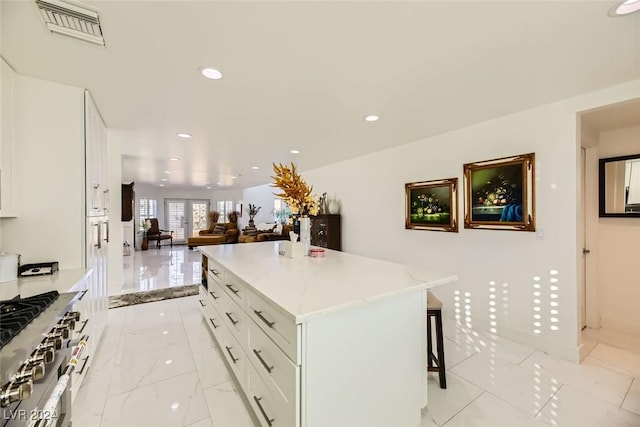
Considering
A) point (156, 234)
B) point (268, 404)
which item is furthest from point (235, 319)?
point (156, 234)

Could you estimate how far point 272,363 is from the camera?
1312 millimetres

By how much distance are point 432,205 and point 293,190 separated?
6.77 ft

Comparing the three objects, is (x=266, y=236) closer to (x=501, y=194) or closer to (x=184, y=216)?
(x=184, y=216)

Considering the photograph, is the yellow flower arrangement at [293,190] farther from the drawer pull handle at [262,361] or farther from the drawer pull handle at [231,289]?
the drawer pull handle at [262,361]

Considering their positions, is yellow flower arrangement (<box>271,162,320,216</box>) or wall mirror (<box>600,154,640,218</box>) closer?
yellow flower arrangement (<box>271,162,320,216</box>)

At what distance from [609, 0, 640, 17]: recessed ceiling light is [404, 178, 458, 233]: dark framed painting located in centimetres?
Answer: 191

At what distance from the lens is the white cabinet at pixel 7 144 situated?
1601mm

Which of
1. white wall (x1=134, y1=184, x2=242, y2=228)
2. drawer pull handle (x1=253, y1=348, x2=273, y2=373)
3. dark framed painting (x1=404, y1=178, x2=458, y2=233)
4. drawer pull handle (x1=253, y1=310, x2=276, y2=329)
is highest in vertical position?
white wall (x1=134, y1=184, x2=242, y2=228)

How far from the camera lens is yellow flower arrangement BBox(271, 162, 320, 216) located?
7.10 feet

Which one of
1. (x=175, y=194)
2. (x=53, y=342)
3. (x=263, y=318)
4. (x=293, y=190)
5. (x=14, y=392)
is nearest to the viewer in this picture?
(x=14, y=392)

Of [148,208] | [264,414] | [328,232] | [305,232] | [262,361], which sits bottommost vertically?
[264,414]

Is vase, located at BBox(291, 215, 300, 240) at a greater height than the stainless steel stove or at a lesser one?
greater

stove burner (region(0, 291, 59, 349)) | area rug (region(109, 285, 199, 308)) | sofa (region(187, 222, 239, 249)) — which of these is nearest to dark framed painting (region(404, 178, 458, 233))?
stove burner (region(0, 291, 59, 349))

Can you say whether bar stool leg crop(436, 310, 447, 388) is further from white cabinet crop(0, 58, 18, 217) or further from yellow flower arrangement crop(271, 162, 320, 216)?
white cabinet crop(0, 58, 18, 217)
